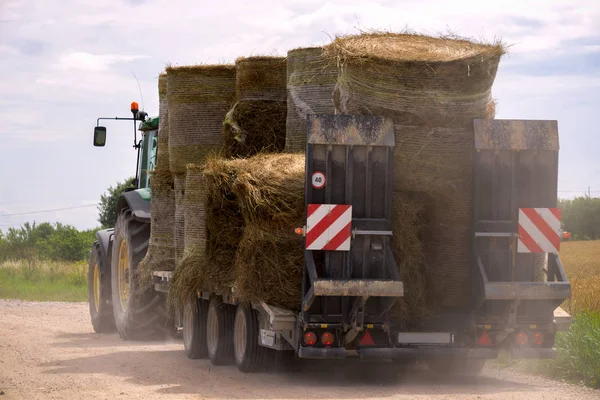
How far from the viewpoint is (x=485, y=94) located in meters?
11.0

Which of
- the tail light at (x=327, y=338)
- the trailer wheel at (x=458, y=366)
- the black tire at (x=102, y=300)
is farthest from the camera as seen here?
the black tire at (x=102, y=300)

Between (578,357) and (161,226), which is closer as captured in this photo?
(578,357)

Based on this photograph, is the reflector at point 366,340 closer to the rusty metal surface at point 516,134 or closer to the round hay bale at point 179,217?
the rusty metal surface at point 516,134

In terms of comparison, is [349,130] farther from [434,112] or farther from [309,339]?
[309,339]

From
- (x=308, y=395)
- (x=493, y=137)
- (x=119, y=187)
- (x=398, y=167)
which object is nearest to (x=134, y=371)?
(x=308, y=395)

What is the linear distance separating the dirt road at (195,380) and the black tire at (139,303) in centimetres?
97

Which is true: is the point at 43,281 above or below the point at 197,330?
below

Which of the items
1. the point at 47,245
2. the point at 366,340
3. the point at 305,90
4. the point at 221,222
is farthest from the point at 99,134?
the point at 47,245

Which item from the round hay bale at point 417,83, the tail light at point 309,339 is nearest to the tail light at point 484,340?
the tail light at point 309,339

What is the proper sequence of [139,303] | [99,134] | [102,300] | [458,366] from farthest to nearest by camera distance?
[102,300]
[99,134]
[139,303]
[458,366]

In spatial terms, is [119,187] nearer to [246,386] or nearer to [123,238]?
[123,238]

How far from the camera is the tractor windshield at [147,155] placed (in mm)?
17734

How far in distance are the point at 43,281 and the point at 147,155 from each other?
1808cm

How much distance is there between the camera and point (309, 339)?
10.6 meters
